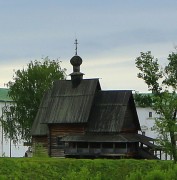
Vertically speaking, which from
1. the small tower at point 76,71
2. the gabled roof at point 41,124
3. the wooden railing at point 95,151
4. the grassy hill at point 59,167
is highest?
the small tower at point 76,71

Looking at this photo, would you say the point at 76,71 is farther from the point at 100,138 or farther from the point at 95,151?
the point at 95,151

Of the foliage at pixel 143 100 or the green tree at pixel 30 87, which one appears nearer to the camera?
the foliage at pixel 143 100

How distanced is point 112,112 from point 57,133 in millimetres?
5159

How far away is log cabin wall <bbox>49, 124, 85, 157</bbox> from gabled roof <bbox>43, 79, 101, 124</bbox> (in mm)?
811

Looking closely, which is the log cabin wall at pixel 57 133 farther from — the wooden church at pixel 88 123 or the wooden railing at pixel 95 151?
the wooden railing at pixel 95 151

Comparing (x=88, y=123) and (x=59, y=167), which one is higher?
(x=88, y=123)

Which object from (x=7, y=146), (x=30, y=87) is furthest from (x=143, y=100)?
(x=7, y=146)

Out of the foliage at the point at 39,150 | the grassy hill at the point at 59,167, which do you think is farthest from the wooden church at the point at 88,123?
the grassy hill at the point at 59,167

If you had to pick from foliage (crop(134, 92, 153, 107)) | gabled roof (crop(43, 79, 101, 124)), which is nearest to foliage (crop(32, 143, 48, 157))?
gabled roof (crop(43, 79, 101, 124))

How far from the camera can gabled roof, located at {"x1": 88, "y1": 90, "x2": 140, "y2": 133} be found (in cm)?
4778

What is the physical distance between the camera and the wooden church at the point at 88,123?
47188 millimetres

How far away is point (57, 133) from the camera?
1982 inches

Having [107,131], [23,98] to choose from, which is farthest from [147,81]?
[23,98]

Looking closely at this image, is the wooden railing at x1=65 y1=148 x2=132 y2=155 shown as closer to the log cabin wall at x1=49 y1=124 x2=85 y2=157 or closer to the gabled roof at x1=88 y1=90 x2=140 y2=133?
the gabled roof at x1=88 y1=90 x2=140 y2=133
